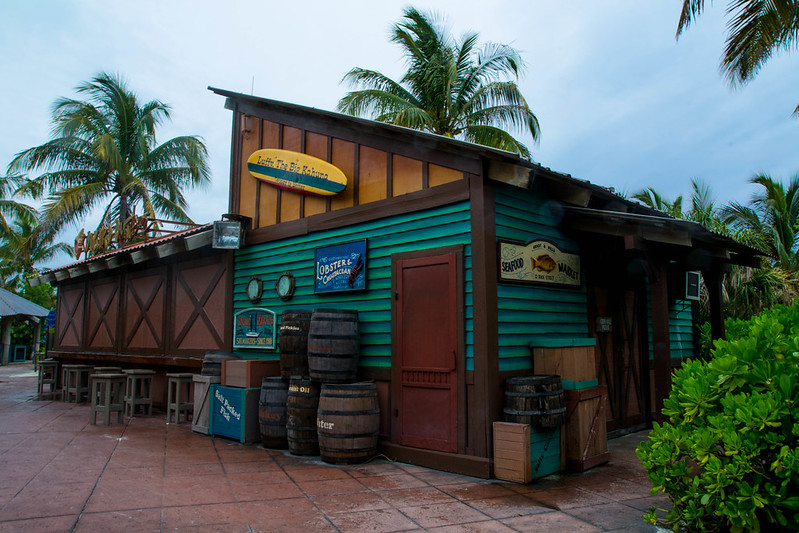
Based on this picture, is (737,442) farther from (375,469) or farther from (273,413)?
(273,413)

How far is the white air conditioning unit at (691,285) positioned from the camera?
27.2 feet

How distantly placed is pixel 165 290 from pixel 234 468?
19.9 feet

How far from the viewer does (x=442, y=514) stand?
4113 mm

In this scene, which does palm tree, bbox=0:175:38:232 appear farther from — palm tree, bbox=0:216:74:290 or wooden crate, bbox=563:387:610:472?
wooden crate, bbox=563:387:610:472

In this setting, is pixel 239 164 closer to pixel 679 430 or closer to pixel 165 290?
pixel 165 290

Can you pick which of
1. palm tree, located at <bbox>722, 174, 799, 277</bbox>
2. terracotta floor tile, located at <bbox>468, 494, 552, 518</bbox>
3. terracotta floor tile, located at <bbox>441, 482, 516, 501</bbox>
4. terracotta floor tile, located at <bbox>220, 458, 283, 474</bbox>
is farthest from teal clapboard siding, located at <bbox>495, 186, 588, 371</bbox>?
palm tree, located at <bbox>722, 174, 799, 277</bbox>

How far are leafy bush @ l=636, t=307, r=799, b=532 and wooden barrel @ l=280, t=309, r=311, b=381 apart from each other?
14.0 ft

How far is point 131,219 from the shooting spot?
44.5 feet

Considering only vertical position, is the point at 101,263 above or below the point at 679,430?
above

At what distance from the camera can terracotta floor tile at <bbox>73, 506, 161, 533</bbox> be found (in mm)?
3705

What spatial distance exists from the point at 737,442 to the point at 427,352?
355cm

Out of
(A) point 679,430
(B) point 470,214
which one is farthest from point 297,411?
(A) point 679,430

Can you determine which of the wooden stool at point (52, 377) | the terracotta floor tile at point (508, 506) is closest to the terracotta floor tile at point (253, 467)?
the terracotta floor tile at point (508, 506)

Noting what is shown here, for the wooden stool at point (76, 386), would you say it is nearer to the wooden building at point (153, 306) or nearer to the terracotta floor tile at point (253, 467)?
the wooden building at point (153, 306)
